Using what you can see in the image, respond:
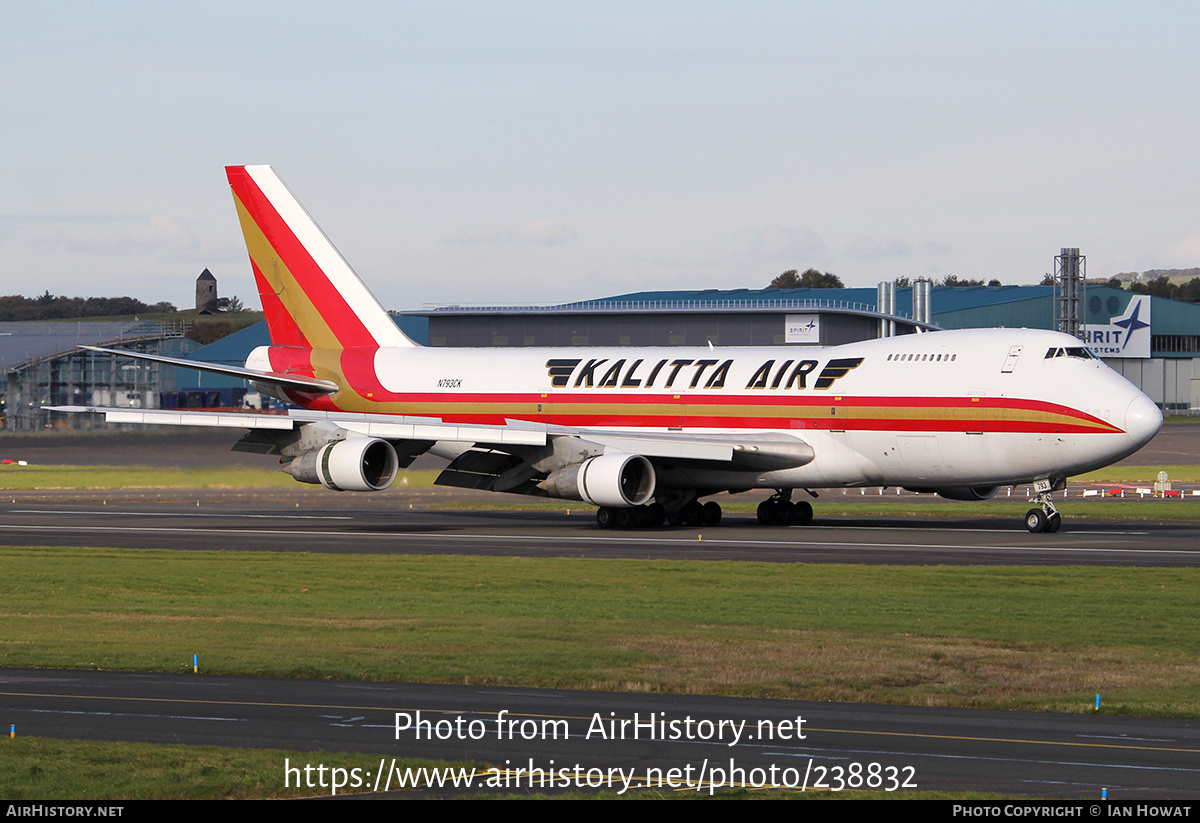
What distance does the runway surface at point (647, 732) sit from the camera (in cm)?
1166

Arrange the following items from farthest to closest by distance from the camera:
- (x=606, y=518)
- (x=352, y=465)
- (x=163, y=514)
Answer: (x=163, y=514), (x=606, y=518), (x=352, y=465)

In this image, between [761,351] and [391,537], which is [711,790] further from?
[761,351]

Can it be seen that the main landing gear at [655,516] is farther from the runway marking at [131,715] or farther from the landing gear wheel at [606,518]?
the runway marking at [131,715]

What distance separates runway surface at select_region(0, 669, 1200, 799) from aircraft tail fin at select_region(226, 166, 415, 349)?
31.5 meters

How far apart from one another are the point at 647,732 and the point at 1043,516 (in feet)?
81.7

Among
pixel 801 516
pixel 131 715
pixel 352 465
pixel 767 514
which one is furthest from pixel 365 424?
pixel 131 715

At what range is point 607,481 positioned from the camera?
122 ft

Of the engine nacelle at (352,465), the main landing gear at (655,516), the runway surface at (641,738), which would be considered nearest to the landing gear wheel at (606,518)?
the main landing gear at (655,516)

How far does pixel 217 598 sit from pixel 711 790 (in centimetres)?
1532

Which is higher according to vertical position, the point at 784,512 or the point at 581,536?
the point at 784,512

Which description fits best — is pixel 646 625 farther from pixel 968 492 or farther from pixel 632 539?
pixel 968 492

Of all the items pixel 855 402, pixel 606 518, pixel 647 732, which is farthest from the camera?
pixel 606 518

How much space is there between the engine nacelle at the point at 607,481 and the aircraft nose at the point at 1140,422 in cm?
1220
